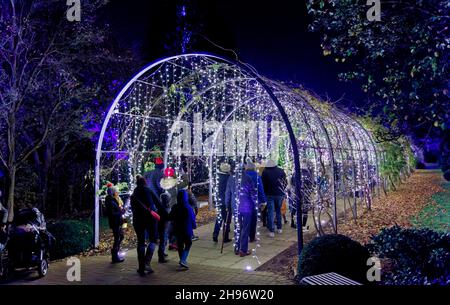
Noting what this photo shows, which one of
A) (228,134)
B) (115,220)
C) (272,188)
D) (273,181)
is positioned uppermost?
(228,134)

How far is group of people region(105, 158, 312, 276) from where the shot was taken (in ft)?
20.5

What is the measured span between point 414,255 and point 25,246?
6.03 m

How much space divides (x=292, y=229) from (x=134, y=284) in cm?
538

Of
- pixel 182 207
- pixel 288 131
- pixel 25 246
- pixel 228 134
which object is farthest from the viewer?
pixel 228 134

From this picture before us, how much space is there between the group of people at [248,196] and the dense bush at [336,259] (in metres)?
2.07

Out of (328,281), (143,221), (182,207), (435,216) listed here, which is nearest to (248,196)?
(182,207)

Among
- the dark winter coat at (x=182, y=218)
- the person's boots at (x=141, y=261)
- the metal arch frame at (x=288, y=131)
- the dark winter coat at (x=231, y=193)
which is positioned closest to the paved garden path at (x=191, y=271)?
the person's boots at (x=141, y=261)

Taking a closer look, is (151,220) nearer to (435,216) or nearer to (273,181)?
(273,181)

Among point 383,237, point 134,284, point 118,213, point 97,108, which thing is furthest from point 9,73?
point 383,237

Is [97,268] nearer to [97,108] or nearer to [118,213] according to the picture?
[118,213]

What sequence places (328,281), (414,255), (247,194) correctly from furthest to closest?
(247,194) → (414,255) → (328,281)

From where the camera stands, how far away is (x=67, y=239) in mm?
7434

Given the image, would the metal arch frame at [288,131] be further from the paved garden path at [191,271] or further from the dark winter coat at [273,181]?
the dark winter coat at [273,181]

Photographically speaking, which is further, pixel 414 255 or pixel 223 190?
pixel 223 190
